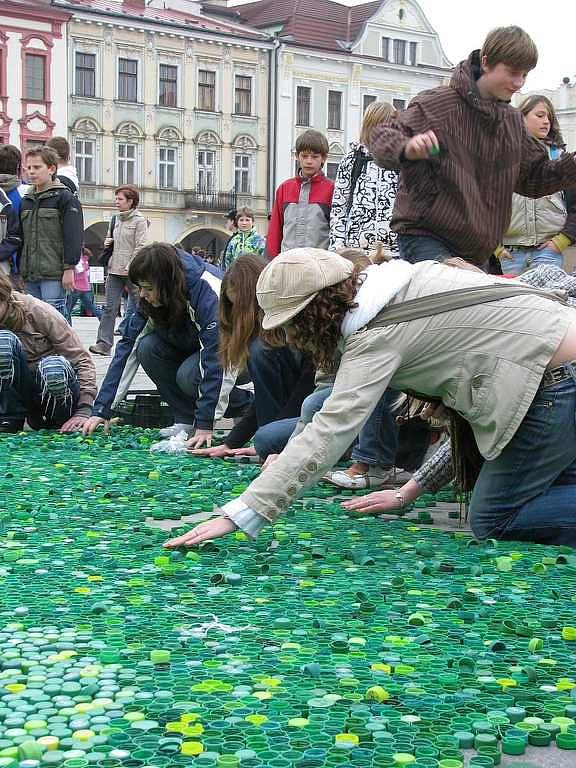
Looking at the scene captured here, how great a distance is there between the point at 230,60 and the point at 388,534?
144 ft

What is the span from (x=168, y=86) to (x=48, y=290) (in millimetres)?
38565

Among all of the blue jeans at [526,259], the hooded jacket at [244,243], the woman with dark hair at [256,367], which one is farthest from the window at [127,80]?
the woman with dark hair at [256,367]

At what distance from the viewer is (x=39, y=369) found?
6.82m

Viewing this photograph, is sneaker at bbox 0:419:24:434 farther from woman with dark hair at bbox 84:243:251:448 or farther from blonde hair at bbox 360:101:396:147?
blonde hair at bbox 360:101:396:147

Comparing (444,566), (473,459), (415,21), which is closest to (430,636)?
(444,566)

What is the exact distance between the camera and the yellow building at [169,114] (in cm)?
4325

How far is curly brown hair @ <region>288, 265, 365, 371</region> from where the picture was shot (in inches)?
133

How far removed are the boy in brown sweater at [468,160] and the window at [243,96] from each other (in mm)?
42788

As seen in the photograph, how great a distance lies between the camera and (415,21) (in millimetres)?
50125

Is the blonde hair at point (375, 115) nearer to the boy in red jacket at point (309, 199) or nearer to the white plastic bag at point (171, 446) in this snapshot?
the boy in red jacket at point (309, 199)

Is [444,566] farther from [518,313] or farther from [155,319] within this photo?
[155,319]

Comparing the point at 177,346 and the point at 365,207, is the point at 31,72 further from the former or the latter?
the point at 365,207

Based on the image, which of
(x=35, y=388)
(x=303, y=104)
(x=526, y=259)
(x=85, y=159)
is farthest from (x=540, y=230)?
(x=303, y=104)

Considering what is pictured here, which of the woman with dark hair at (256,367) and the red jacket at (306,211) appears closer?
the woman with dark hair at (256,367)
